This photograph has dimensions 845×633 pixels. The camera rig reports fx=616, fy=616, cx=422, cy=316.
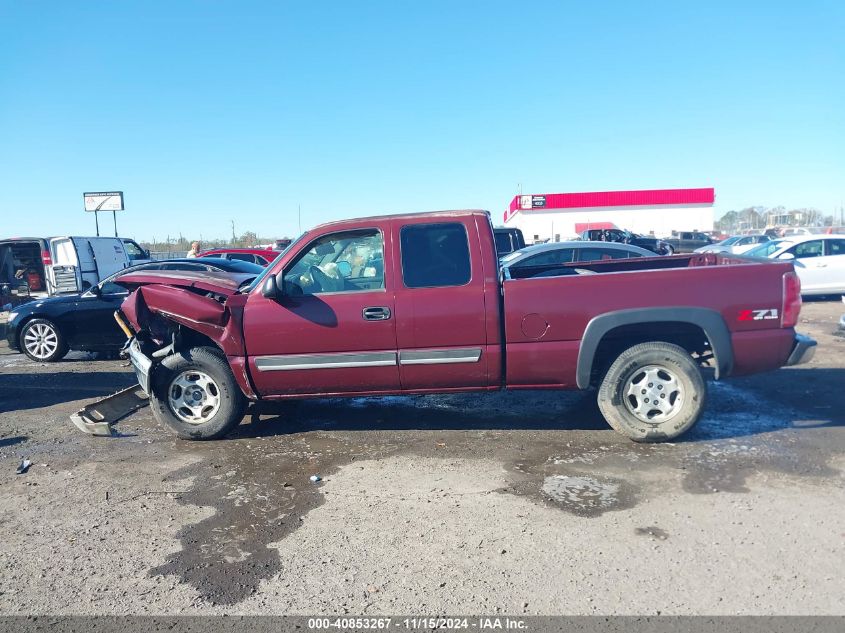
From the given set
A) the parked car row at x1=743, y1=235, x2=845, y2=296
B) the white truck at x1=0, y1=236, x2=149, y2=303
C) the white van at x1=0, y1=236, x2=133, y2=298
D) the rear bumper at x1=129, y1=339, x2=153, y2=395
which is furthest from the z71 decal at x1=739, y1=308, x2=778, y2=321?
the white truck at x1=0, y1=236, x2=149, y2=303

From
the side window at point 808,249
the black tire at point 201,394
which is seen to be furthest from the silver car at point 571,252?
the black tire at point 201,394

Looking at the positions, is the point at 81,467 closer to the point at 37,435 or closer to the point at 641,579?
the point at 37,435

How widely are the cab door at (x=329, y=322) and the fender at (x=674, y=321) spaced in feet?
5.26

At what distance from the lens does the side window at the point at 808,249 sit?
13.9 metres

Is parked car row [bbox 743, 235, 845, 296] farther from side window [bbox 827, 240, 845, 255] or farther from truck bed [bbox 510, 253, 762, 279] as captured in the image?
truck bed [bbox 510, 253, 762, 279]

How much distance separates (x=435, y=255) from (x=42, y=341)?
7795 mm

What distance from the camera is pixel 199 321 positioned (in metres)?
5.29

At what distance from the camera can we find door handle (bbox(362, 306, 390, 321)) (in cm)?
506

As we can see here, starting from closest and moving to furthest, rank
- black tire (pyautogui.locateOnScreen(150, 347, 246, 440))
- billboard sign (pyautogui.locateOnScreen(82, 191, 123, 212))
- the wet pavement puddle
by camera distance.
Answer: the wet pavement puddle
black tire (pyautogui.locateOnScreen(150, 347, 246, 440))
billboard sign (pyautogui.locateOnScreen(82, 191, 123, 212))

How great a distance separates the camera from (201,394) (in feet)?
18.2

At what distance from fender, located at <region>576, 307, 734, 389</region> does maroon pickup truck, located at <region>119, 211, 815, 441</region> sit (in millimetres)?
11

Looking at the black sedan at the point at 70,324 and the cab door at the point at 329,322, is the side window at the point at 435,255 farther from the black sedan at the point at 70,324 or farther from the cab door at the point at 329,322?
the black sedan at the point at 70,324

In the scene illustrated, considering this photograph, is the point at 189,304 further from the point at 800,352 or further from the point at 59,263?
the point at 59,263

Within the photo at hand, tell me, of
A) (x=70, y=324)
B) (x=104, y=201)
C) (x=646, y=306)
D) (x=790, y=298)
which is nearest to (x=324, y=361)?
(x=646, y=306)
